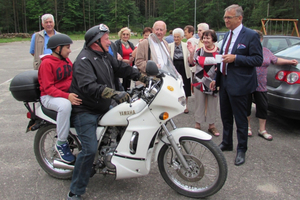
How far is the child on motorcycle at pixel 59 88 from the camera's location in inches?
113

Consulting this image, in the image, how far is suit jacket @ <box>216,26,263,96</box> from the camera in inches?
135

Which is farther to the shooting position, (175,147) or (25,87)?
(25,87)

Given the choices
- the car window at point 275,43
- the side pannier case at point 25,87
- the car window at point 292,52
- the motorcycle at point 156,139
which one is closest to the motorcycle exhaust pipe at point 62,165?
the motorcycle at point 156,139

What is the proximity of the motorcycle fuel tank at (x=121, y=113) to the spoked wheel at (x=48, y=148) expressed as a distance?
0.63 m

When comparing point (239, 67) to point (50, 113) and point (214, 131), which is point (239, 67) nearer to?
point (214, 131)

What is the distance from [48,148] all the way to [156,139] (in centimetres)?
152

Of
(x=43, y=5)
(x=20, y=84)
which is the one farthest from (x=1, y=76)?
(x=43, y=5)

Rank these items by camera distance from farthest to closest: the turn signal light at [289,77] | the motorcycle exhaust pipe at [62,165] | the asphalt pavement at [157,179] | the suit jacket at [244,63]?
the turn signal light at [289,77] → the suit jacket at [244,63] → the motorcycle exhaust pipe at [62,165] → the asphalt pavement at [157,179]

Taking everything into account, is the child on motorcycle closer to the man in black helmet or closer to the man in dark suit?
the man in black helmet

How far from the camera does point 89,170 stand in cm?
284

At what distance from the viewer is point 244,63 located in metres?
3.42

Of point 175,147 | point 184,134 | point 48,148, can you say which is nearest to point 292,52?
point 184,134

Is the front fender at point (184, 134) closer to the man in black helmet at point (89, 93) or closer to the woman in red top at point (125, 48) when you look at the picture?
the man in black helmet at point (89, 93)

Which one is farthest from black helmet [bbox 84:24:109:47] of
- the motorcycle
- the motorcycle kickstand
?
the motorcycle kickstand
